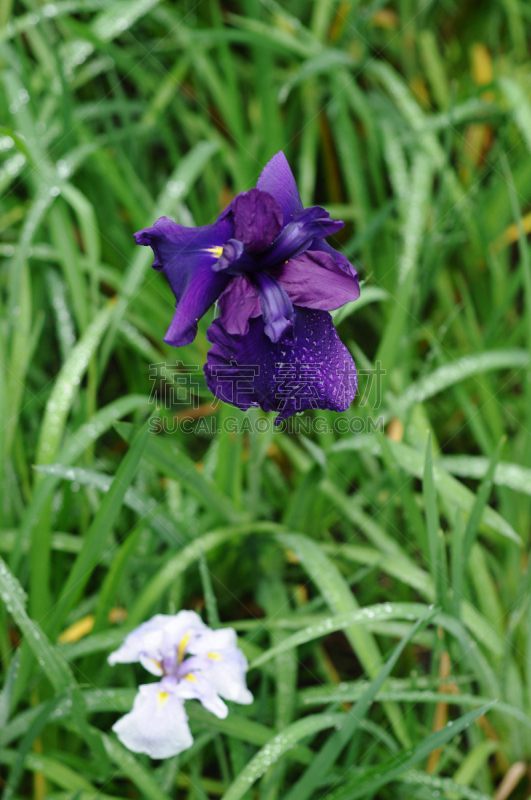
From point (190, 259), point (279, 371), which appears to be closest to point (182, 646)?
point (279, 371)

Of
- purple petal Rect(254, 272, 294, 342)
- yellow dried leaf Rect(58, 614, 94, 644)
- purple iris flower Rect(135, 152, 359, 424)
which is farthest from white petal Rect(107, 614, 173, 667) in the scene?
purple petal Rect(254, 272, 294, 342)

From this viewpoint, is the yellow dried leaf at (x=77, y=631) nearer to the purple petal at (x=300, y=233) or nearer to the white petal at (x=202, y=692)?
the white petal at (x=202, y=692)

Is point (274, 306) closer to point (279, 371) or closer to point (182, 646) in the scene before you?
point (279, 371)

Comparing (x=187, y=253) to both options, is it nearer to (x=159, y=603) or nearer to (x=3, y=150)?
(x=159, y=603)

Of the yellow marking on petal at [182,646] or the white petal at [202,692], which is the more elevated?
the yellow marking on petal at [182,646]

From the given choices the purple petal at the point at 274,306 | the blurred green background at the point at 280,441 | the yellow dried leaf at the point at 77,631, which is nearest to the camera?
the purple petal at the point at 274,306

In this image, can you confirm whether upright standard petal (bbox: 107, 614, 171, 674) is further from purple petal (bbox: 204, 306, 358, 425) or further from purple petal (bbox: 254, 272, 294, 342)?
purple petal (bbox: 254, 272, 294, 342)

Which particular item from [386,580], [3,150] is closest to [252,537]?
[386,580]

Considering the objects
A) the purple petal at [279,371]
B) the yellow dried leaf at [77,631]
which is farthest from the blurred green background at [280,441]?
the purple petal at [279,371]
